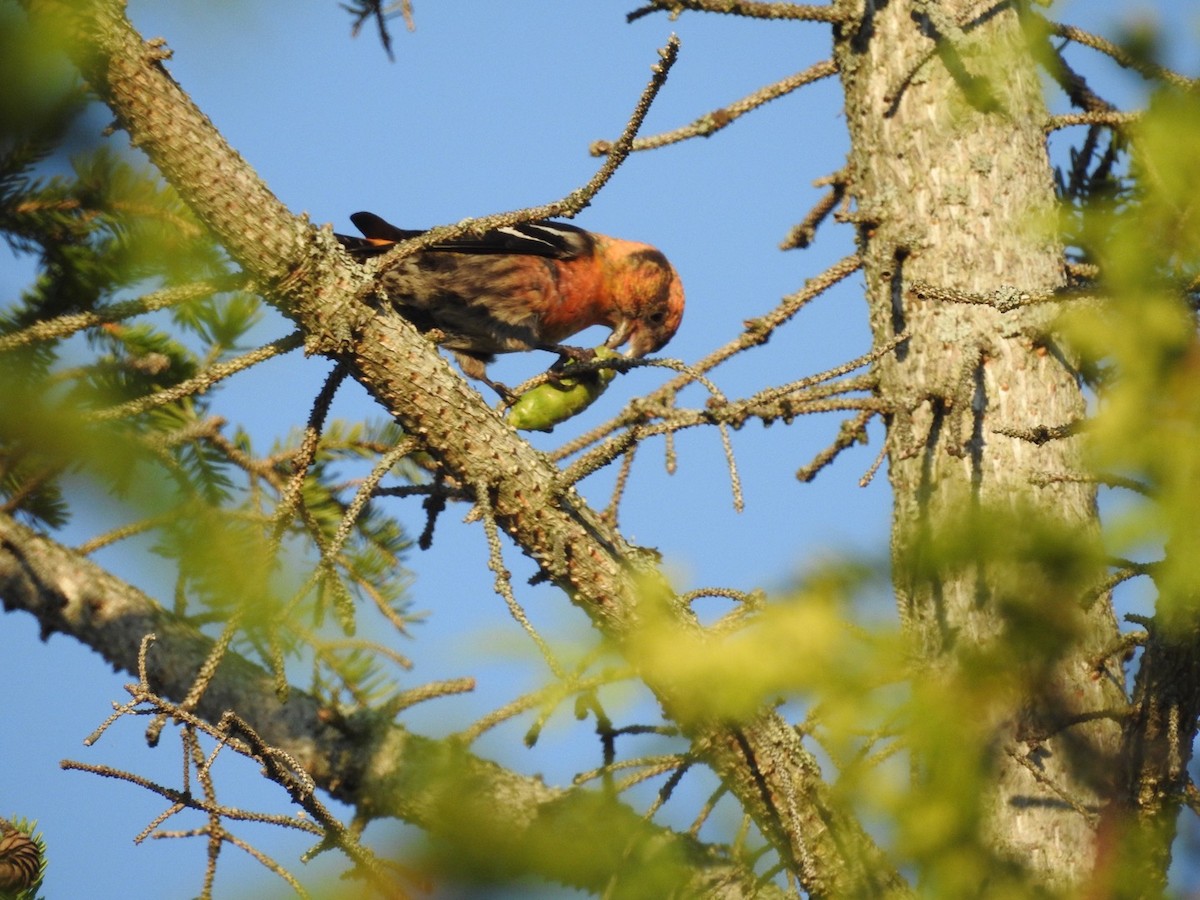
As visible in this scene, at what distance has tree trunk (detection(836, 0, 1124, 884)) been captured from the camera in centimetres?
290

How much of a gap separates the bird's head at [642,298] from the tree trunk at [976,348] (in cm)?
219

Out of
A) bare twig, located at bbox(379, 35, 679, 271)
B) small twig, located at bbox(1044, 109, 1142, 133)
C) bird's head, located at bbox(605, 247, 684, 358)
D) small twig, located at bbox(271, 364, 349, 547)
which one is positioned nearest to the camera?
bare twig, located at bbox(379, 35, 679, 271)

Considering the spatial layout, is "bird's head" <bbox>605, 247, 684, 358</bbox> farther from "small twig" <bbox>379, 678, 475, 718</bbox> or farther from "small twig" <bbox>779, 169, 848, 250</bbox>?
"small twig" <bbox>379, 678, 475, 718</bbox>

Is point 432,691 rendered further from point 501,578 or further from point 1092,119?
point 1092,119

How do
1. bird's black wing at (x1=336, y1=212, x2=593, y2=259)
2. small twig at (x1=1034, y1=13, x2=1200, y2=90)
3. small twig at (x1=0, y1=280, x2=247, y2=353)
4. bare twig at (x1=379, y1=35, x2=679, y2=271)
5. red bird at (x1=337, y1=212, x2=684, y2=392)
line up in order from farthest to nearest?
1. red bird at (x1=337, y1=212, x2=684, y2=392)
2. bird's black wing at (x1=336, y1=212, x2=593, y2=259)
3. small twig at (x1=1034, y1=13, x2=1200, y2=90)
4. small twig at (x1=0, y1=280, x2=247, y2=353)
5. bare twig at (x1=379, y1=35, x2=679, y2=271)

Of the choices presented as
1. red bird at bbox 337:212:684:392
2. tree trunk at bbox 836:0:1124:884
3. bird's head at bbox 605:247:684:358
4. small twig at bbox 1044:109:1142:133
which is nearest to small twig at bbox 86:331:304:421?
tree trunk at bbox 836:0:1124:884

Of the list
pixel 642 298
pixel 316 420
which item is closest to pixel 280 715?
pixel 316 420

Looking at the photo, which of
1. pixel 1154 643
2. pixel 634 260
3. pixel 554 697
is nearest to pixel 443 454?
pixel 554 697

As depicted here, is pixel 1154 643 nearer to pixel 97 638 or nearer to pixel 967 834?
pixel 967 834

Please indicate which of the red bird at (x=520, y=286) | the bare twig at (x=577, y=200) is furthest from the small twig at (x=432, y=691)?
the bare twig at (x=577, y=200)

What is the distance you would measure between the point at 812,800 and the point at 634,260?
11.3 ft

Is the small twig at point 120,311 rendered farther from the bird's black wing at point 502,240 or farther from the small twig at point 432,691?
the bird's black wing at point 502,240

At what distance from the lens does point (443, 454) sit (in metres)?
2.84

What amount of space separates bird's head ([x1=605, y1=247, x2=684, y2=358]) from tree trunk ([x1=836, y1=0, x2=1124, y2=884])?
2.19 meters
